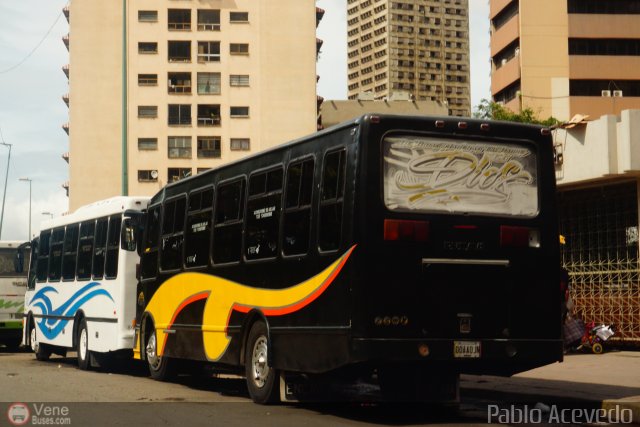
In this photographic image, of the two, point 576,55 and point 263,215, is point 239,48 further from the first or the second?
point 263,215

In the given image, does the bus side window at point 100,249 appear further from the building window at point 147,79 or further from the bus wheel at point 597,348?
the building window at point 147,79

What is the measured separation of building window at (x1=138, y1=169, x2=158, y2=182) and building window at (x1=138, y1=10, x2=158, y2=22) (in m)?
11.4

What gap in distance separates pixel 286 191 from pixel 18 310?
18.5 meters

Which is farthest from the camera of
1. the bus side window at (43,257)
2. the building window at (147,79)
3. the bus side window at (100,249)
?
the building window at (147,79)

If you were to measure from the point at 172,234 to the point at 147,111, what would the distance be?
63688 millimetres

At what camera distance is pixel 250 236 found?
14141 millimetres

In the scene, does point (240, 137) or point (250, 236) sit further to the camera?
point (240, 137)

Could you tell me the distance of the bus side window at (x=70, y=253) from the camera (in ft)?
75.7

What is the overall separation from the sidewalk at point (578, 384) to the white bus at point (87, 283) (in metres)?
6.68

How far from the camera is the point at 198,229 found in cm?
1622

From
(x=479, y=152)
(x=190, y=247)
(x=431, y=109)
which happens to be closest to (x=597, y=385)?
(x=479, y=152)

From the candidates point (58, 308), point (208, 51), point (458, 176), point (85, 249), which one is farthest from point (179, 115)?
point (458, 176)

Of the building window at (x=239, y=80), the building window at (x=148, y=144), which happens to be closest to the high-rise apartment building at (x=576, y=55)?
the building window at (x=239, y=80)

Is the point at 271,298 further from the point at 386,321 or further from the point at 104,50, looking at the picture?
the point at 104,50
